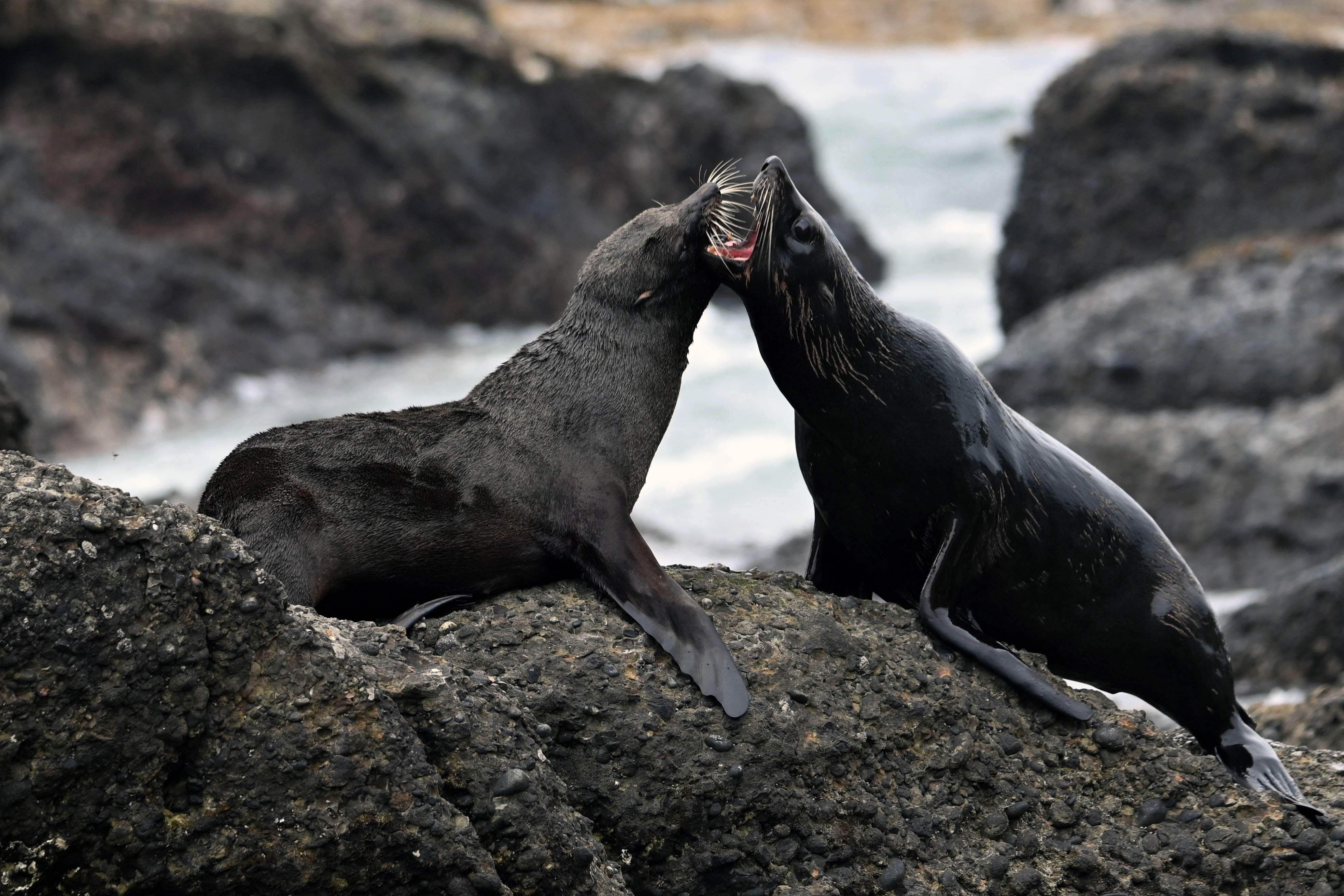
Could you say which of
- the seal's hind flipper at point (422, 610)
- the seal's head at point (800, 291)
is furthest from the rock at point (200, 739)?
the seal's head at point (800, 291)

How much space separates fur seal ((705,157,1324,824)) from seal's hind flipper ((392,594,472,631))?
1494 mm

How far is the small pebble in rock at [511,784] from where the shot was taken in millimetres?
4023

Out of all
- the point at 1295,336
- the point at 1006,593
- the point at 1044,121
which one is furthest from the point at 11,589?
the point at 1044,121

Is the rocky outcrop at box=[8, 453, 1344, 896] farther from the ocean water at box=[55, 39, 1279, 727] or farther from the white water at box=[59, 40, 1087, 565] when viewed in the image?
the white water at box=[59, 40, 1087, 565]

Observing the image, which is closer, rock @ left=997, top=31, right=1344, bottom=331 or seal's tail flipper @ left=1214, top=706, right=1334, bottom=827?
seal's tail flipper @ left=1214, top=706, right=1334, bottom=827

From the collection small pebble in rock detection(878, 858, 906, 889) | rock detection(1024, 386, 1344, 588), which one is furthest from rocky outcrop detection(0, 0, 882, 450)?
small pebble in rock detection(878, 858, 906, 889)

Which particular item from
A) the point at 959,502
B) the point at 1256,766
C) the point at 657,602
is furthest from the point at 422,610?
the point at 1256,766

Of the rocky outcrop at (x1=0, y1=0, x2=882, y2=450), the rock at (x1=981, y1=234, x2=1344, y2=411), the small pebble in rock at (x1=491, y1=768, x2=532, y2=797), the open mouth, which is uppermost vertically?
the rocky outcrop at (x1=0, y1=0, x2=882, y2=450)

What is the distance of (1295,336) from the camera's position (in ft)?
43.1

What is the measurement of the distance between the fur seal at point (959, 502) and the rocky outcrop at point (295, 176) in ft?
40.1

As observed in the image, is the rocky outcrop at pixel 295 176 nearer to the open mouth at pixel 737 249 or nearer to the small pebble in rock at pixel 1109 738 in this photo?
the open mouth at pixel 737 249

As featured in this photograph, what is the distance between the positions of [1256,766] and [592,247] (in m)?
18.6

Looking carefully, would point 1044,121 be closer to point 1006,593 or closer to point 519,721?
point 1006,593

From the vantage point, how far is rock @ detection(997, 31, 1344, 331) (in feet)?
54.5
